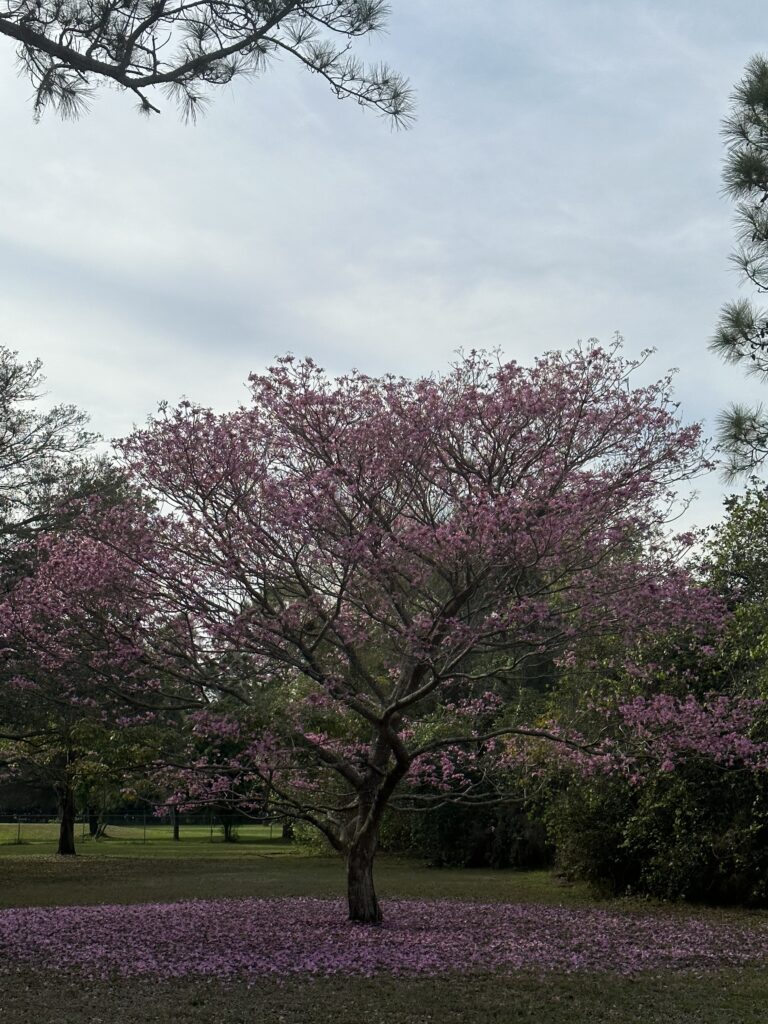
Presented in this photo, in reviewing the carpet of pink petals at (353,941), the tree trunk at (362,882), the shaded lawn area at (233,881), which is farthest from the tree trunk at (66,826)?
the tree trunk at (362,882)

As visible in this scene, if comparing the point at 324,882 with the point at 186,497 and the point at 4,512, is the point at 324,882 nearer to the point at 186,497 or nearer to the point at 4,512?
the point at 4,512

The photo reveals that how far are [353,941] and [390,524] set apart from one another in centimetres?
432

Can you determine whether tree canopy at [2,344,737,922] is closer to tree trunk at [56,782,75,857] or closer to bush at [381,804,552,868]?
bush at [381,804,552,868]

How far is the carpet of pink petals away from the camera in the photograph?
9195 millimetres

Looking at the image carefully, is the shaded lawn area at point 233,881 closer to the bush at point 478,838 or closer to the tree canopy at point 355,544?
the bush at point 478,838

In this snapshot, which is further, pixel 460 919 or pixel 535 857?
pixel 535 857

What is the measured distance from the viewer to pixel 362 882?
11.8m

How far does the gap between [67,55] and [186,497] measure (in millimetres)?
5086

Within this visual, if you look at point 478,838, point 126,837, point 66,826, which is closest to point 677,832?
point 478,838

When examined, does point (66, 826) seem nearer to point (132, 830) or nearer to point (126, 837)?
point (126, 837)

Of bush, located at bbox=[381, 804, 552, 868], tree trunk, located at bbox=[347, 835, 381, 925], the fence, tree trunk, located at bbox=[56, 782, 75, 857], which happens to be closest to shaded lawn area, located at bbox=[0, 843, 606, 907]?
bush, located at bbox=[381, 804, 552, 868]

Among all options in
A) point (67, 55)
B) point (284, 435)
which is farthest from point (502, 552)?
point (67, 55)

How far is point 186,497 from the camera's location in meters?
10.4

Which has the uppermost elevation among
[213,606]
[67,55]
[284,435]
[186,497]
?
[67,55]
